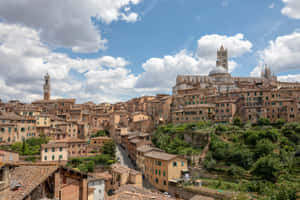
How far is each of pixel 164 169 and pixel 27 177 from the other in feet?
98.1

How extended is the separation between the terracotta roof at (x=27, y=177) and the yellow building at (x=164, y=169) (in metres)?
28.4

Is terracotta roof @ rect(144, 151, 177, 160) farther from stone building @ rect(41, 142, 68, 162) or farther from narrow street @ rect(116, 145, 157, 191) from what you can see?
stone building @ rect(41, 142, 68, 162)

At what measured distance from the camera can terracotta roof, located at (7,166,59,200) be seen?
8.68 meters

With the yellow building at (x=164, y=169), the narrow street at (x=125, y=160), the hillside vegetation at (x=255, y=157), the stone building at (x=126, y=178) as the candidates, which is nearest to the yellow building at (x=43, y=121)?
the narrow street at (x=125, y=160)

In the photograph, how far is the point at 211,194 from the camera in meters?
31.2

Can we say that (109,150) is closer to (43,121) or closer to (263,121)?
(43,121)

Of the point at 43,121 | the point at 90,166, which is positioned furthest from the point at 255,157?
the point at 43,121

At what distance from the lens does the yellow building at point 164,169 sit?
121 feet

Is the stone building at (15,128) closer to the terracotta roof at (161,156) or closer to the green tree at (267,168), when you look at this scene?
the terracotta roof at (161,156)

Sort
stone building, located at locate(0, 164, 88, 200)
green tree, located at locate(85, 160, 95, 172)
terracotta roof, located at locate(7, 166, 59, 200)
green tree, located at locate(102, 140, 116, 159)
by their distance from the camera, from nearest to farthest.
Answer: stone building, located at locate(0, 164, 88, 200), terracotta roof, located at locate(7, 166, 59, 200), green tree, located at locate(85, 160, 95, 172), green tree, located at locate(102, 140, 116, 159)

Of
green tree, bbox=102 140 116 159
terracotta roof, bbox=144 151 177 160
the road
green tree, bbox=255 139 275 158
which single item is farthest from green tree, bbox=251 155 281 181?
green tree, bbox=102 140 116 159

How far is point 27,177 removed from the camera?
9.88m

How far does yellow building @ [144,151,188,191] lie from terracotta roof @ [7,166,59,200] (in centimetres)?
2840

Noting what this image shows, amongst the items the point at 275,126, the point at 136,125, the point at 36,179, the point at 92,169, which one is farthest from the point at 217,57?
the point at 36,179
